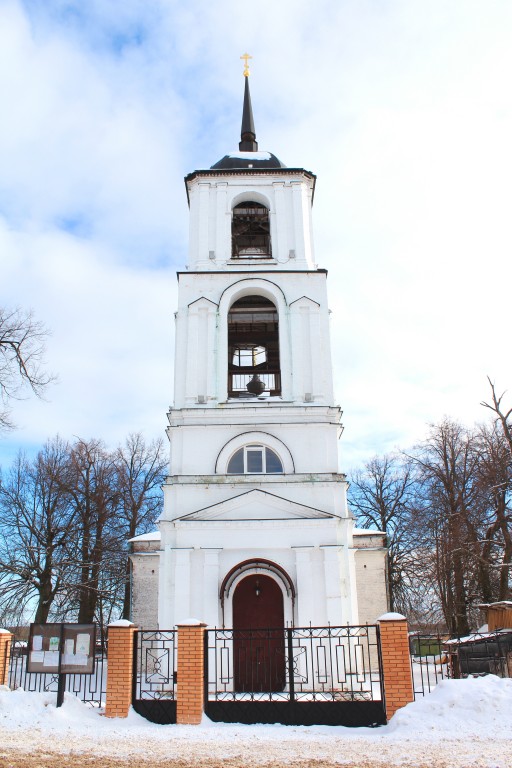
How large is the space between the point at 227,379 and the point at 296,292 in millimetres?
3002

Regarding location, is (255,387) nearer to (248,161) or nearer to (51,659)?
(248,161)

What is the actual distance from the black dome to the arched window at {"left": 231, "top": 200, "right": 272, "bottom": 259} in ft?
3.56

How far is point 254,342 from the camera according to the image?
18.1m

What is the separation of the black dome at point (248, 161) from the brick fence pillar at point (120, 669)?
1360 cm

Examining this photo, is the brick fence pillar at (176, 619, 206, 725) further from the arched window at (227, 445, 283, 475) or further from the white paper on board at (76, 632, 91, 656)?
the arched window at (227, 445, 283, 475)

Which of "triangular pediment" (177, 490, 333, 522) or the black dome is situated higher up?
the black dome

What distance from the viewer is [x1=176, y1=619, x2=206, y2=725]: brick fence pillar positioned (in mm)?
9383

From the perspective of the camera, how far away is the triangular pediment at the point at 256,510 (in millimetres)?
14695

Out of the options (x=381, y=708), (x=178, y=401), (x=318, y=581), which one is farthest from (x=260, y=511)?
(x=381, y=708)

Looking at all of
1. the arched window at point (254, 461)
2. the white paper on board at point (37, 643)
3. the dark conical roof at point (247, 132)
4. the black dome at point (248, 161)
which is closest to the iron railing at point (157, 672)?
the white paper on board at point (37, 643)

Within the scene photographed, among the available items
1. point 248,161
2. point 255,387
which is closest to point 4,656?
point 255,387

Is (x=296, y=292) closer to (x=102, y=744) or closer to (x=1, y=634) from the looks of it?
(x=1, y=634)

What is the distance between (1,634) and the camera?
10609 millimetres

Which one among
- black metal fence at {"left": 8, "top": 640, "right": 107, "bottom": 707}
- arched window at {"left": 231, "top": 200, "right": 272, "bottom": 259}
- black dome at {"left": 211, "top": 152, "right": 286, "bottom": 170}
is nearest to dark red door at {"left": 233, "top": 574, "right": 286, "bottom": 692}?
black metal fence at {"left": 8, "top": 640, "right": 107, "bottom": 707}
